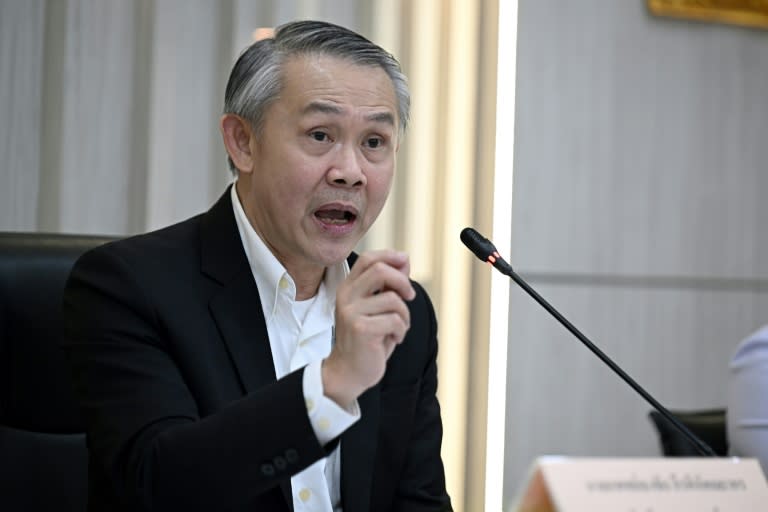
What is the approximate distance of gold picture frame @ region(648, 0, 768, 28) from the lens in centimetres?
371

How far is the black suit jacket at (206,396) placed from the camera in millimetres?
1213

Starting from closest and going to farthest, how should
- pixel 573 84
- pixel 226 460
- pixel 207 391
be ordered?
1. pixel 226 460
2. pixel 207 391
3. pixel 573 84

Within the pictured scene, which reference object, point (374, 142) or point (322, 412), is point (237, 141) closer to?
point (374, 142)

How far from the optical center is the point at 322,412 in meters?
1.20

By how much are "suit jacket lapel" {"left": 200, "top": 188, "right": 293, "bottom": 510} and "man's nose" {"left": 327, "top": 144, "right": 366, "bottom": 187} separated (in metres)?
0.20

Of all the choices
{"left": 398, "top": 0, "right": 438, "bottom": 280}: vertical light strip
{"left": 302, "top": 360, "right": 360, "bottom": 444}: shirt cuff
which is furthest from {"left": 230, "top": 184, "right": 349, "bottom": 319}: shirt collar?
{"left": 398, "top": 0, "right": 438, "bottom": 280}: vertical light strip

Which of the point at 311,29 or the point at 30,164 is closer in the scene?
the point at 311,29

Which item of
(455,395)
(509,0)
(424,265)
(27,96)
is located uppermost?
(509,0)

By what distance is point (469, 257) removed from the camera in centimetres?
339

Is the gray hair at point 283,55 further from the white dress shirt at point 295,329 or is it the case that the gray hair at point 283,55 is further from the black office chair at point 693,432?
the black office chair at point 693,432

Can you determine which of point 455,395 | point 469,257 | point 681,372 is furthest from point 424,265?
point 681,372

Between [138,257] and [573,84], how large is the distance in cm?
239

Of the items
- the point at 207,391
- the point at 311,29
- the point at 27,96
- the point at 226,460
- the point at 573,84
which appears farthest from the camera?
the point at 573,84

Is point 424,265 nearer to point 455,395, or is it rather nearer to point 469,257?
point 469,257
